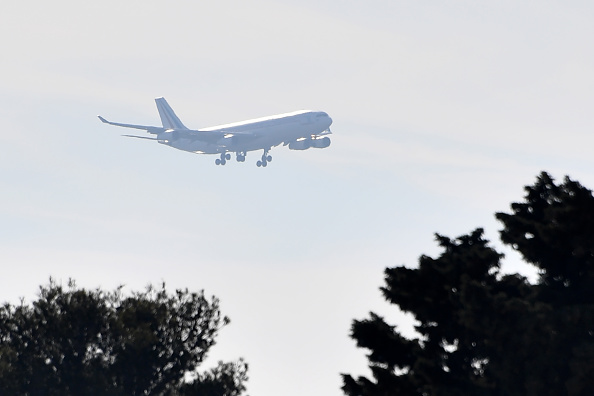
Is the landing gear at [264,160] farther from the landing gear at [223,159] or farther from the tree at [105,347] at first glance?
the tree at [105,347]

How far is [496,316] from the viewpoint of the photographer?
60094 mm

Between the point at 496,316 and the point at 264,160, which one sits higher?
the point at 264,160

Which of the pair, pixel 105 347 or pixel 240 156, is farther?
pixel 240 156

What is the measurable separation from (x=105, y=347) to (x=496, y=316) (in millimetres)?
35938

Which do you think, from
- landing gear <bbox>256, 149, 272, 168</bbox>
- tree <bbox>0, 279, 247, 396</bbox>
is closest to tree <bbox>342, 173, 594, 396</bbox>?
tree <bbox>0, 279, 247, 396</bbox>

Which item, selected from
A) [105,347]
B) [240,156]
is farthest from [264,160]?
[105,347]

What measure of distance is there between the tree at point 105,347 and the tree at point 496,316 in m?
24.2

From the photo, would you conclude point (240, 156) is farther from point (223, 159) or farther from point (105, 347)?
point (105, 347)

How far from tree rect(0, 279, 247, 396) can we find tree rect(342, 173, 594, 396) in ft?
79.5

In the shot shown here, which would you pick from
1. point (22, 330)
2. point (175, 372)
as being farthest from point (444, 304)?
point (22, 330)

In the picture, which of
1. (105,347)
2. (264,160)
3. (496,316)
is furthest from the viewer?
(264,160)

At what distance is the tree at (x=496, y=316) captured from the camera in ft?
193

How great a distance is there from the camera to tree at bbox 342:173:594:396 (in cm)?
5888

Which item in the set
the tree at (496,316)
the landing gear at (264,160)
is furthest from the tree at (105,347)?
the landing gear at (264,160)
